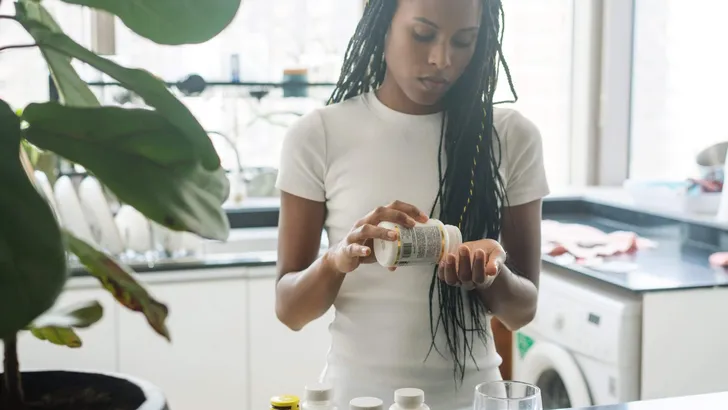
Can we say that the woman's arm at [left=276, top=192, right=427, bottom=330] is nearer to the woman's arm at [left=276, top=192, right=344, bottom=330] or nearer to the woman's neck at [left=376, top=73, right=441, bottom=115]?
the woman's arm at [left=276, top=192, right=344, bottom=330]

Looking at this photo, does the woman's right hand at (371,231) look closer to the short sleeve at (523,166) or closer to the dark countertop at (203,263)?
the short sleeve at (523,166)

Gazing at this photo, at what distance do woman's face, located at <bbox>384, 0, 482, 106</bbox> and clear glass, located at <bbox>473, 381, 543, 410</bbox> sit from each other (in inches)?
19.5

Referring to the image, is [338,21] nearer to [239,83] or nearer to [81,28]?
[239,83]

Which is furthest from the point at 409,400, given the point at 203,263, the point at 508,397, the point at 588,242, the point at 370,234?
the point at 588,242

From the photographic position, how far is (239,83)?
2922 mm

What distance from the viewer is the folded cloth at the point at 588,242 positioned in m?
2.38

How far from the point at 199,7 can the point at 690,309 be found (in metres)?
1.83

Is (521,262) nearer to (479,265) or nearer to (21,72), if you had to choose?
(479,265)

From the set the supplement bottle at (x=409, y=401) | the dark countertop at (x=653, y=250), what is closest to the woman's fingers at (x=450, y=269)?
the supplement bottle at (x=409, y=401)

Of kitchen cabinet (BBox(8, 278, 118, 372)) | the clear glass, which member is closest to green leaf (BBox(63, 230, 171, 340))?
the clear glass

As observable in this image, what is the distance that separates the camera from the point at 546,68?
11.3ft

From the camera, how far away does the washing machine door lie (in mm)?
2123

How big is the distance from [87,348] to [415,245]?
1.53 meters

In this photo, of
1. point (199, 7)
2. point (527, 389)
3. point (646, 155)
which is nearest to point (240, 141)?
point (646, 155)
